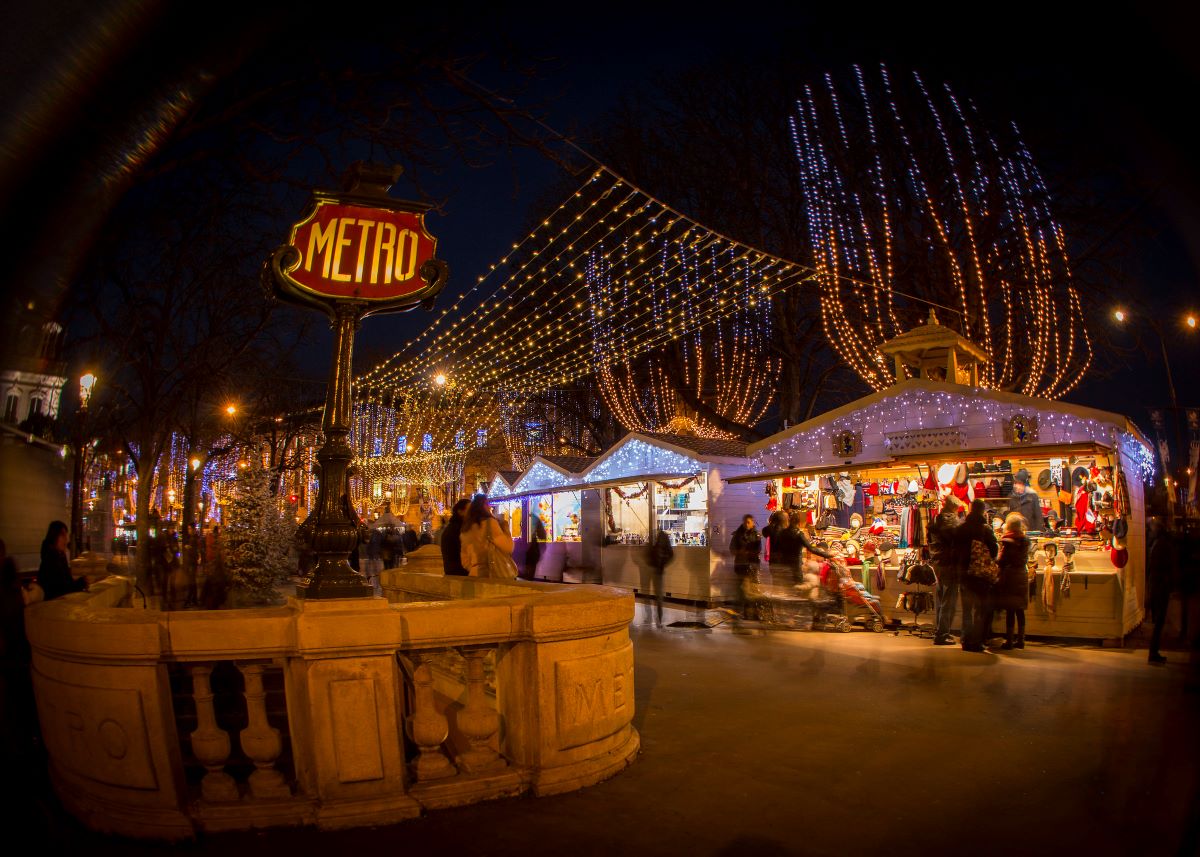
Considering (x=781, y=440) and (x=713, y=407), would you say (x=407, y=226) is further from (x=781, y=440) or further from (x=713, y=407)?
(x=713, y=407)

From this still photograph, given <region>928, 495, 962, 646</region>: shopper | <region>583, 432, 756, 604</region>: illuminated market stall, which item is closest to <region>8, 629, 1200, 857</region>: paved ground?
<region>928, 495, 962, 646</region>: shopper

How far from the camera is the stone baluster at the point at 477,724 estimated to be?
176 inches

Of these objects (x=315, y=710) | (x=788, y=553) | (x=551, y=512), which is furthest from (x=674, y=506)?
(x=315, y=710)

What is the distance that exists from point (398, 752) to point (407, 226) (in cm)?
372

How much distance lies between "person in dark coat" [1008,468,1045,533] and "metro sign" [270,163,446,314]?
947 cm

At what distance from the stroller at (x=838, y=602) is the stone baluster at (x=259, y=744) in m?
9.09

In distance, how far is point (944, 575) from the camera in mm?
10219

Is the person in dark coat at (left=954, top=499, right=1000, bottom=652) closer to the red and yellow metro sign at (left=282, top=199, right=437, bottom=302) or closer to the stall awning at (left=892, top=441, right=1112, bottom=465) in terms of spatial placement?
the stall awning at (left=892, top=441, right=1112, bottom=465)

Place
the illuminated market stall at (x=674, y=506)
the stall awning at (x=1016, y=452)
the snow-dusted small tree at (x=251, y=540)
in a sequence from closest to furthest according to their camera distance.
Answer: the stall awning at (x=1016, y=452)
the snow-dusted small tree at (x=251, y=540)
the illuminated market stall at (x=674, y=506)

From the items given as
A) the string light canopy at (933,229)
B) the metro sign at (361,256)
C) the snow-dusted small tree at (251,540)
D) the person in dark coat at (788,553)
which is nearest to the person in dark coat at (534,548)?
the snow-dusted small tree at (251,540)

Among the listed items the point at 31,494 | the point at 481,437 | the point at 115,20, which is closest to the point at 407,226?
the point at 115,20

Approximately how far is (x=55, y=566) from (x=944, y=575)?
10.2 meters

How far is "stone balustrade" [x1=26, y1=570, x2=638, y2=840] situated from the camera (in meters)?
4.06

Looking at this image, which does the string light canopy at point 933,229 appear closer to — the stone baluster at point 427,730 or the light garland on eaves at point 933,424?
the light garland on eaves at point 933,424
